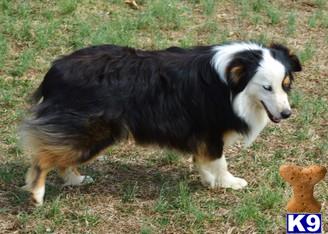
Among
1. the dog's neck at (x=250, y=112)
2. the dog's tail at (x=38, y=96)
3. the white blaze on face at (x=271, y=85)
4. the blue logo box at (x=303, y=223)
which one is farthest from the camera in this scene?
the dog's tail at (x=38, y=96)

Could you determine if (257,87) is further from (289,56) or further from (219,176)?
(219,176)

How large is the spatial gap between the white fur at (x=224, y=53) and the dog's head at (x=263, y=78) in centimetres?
4

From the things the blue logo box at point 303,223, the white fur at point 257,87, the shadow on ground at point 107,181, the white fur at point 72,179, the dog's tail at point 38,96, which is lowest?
the shadow on ground at point 107,181

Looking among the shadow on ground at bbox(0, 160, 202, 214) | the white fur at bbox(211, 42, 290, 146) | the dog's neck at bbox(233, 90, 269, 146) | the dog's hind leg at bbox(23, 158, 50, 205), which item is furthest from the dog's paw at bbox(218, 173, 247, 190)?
the dog's hind leg at bbox(23, 158, 50, 205)

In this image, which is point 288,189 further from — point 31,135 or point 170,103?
point 31,135

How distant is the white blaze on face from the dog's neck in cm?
10

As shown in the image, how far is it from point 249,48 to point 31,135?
1.60 metres

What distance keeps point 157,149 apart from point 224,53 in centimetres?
93

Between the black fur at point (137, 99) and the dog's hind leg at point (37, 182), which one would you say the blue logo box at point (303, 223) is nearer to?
the black fur at point (137, 99)

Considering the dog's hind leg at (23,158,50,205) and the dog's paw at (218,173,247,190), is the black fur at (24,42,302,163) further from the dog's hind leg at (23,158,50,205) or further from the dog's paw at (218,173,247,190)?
the dog's paw at (218,173,247,190)

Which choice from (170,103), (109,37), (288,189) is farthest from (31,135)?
(109,37)

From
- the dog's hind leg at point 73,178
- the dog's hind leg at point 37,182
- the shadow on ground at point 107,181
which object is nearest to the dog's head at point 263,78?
the shadow on ground at point 107,181

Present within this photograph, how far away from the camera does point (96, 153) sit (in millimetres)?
4160

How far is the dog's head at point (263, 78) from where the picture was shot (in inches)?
160
